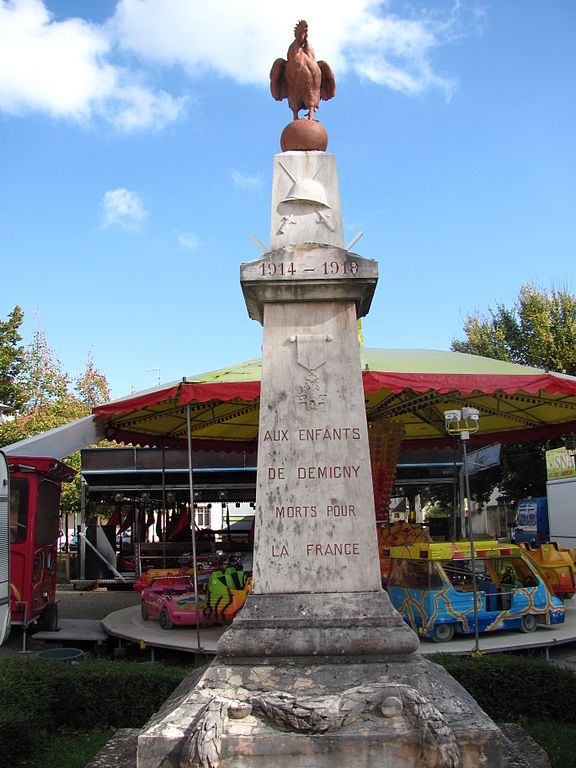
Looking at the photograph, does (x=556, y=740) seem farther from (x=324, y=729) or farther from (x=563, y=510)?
(x=563, y=510)

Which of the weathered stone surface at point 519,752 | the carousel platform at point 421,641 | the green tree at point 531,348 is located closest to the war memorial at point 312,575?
the weathered stone surface at point 519,752

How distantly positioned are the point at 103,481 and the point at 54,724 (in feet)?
48.9

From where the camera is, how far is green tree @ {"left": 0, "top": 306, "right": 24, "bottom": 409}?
19703 mm

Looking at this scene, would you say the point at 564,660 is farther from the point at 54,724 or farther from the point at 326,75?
the point at 326,75

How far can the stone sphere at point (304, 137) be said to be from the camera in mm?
5371

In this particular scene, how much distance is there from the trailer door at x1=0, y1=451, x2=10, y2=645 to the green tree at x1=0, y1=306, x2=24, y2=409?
1237 centimetres

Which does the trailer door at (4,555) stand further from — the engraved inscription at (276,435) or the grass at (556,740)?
the grass at (556,740)

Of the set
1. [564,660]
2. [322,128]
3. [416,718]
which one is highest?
[322,128]

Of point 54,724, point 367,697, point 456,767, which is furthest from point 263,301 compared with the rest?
point 54,724

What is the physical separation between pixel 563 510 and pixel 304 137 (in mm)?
19028

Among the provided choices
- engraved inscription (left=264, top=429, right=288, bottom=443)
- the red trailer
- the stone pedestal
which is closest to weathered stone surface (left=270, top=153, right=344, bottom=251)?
the stone pedestal

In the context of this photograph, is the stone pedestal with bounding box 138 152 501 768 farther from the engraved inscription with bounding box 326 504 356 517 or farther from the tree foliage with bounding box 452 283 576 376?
the tree foliage with bounding box 452 283 576 376

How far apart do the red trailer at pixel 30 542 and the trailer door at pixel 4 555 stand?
8.48ft

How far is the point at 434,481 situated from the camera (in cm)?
2064
